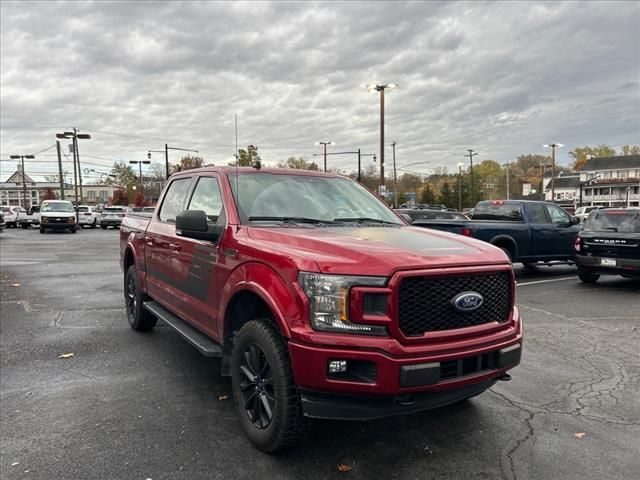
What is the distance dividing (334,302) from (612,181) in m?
101

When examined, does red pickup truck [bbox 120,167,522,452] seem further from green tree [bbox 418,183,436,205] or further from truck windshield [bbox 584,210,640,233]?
green tree [bbox 418,183,436,205]

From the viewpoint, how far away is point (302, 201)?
13.7ft

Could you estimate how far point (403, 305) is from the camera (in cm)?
277

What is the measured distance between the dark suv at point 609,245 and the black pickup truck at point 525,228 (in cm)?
122

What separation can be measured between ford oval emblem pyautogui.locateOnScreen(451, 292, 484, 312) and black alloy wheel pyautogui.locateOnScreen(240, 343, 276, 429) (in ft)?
4.03

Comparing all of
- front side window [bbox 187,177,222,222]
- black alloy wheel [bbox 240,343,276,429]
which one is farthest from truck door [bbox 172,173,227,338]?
black alloy wheel [bbox 240,343,276,429]

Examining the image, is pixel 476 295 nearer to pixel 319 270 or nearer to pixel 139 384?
pixel 319 270

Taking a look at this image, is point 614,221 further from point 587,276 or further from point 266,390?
point 266,390

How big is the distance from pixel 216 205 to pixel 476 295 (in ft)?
7.59

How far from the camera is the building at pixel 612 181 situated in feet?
281

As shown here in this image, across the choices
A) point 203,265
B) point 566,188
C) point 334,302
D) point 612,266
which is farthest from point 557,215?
point 566,188

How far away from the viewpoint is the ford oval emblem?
2.90m

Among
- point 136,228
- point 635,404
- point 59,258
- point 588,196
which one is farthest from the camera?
point 588,196

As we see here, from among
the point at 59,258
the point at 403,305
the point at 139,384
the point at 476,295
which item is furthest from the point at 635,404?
the point at 59,258
